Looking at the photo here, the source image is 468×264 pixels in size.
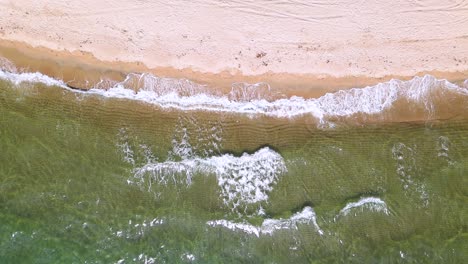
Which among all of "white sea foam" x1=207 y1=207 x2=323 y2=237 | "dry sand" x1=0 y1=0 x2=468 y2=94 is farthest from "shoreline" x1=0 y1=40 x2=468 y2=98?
"white sea foam" x1=207 y1=207 x2=323 y2=237

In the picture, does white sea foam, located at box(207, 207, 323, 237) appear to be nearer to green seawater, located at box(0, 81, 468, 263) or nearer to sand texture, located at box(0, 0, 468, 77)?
green seawater, located at box(0, 81, 468, 263)

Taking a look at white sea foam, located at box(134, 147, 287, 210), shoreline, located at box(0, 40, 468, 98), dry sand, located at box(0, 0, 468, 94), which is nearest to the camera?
white sea foam, located at box(134, 147, 287, 210)

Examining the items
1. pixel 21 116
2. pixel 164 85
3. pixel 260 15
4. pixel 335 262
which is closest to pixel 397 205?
pixel 335 262

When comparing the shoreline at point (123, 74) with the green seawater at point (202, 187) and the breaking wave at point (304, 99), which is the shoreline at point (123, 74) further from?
the green seawater at point (202, 187)

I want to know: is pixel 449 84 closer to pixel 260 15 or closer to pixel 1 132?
pixel 260 15

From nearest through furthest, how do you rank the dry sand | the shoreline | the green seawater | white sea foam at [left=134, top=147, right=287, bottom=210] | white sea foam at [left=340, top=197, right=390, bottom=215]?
1. the green seawater
2. white sea foam at [left=340, top=197, right=390, bottom=215]
3. white sea foam at [left=134, top=147, right=287, bottom=210]
4. the dry sand
5. the shoreline

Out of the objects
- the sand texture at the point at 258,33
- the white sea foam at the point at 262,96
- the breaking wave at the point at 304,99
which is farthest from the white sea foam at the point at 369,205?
the sand texture at the point at 258,33

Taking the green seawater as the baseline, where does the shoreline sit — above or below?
above
